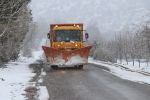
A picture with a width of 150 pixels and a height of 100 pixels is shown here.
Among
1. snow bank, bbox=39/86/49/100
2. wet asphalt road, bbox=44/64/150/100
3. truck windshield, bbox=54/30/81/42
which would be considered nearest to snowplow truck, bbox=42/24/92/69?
truck windshield, bbox=54/30/81/42

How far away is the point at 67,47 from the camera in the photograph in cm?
3275

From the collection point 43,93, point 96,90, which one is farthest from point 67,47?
point 43,93

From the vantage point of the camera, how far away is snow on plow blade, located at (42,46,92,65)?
102ft

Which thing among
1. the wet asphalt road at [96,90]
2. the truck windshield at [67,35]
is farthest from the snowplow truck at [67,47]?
the wet asphalt road at [96,90]

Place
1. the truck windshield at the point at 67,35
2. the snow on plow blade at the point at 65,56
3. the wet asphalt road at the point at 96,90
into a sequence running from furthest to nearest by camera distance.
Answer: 1. the truck windshield at the point at 67,35
2. the snow on plow blade at the point at 65,56
3. the wet asphalt road at the point at 96,90

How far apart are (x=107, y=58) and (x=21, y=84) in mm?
38692

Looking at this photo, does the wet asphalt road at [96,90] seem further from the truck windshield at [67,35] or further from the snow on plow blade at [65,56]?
the truck windshield at [67,35]

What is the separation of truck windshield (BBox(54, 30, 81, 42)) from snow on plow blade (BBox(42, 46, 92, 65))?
1.88 m

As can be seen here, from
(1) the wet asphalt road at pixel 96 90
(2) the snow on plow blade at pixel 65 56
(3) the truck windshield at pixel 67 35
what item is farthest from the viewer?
(3) the truck windshield at pixel 67 35

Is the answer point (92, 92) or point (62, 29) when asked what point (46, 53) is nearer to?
point (62, 29)

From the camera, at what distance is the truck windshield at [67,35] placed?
33.2 metres

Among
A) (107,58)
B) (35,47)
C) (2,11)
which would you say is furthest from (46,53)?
(35,47)

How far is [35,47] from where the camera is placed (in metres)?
179

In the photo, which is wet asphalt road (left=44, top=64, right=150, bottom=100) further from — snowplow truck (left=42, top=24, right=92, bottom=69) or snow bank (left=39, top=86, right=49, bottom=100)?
snowplow truck (left=42, top=24, right=92, bottom=69)
